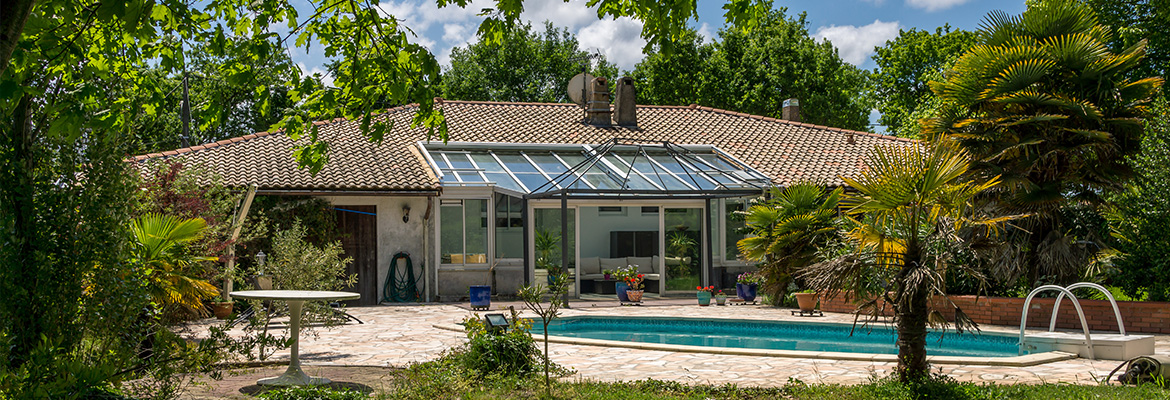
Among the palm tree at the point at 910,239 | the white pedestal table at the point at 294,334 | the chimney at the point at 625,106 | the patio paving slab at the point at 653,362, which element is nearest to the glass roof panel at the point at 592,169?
the chimney at the point at 625,106

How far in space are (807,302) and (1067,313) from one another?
383cm

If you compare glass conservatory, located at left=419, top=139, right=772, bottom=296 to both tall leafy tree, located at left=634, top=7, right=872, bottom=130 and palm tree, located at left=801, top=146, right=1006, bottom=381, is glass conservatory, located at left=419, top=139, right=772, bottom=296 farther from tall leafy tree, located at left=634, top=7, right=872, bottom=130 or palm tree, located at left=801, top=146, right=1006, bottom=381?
tall leafy tree, located at left=634, top=7, right=872, bottom=130

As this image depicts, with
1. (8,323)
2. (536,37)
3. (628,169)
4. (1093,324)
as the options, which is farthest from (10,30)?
(536,37)

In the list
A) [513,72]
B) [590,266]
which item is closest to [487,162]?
[590,266]

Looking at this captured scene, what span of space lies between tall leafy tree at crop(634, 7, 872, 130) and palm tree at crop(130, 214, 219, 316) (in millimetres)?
28924

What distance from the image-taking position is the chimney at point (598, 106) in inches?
902

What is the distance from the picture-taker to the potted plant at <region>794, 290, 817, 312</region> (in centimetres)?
1405

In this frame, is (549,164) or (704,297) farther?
(549,164)

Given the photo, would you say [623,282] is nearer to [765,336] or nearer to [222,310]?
[765,336]

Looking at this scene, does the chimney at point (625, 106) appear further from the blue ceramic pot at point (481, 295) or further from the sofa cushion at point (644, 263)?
the blue ceramic pot at point (481, 295)

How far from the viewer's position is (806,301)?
46.6ft

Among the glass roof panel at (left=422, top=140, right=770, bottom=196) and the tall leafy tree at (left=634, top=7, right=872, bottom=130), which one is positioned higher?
the tall leafy tree at (left=634, top=7, right=872, bottom=130)

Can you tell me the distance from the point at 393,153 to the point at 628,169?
513cm

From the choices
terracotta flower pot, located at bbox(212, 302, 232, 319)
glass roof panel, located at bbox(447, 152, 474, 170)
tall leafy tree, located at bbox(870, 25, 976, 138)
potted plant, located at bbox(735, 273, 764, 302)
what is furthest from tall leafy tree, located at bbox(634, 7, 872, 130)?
terracotta flower pot, located at bbox(212, 302, 232, 319)
